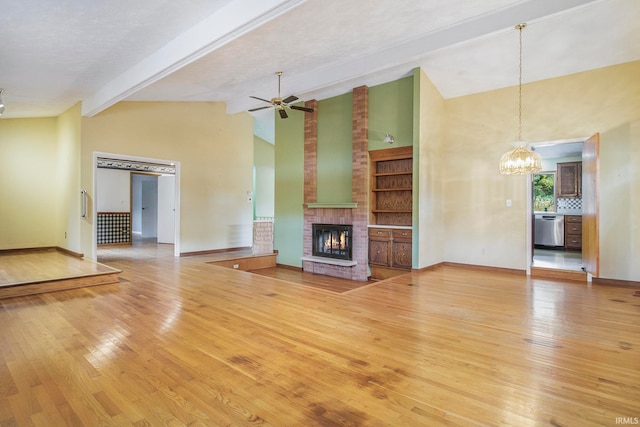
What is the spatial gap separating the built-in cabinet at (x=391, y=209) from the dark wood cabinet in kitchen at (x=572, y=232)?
4651mm

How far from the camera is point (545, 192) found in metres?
8.91

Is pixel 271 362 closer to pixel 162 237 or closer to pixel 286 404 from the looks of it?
pixel 286 404

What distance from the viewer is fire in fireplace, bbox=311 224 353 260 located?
21.8 feet

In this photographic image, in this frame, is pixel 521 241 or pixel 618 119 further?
pixel 521 241

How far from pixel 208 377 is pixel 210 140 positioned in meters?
6.67

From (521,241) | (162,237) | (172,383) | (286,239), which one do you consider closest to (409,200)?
(521,241)

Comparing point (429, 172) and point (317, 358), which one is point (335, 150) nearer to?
point (429, 172)

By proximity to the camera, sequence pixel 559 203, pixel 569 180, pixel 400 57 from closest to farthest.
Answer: pixel 400 57 → pixel 569 180 → pixel 559 203

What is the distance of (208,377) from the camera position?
6.70 ft

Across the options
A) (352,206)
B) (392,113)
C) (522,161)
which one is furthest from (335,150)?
(522,161)

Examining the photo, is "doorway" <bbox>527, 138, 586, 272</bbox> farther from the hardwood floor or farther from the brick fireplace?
the hardwood floor

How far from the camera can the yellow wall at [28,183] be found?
6.66 metres

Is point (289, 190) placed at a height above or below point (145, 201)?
above

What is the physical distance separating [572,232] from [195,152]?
9172 mm
